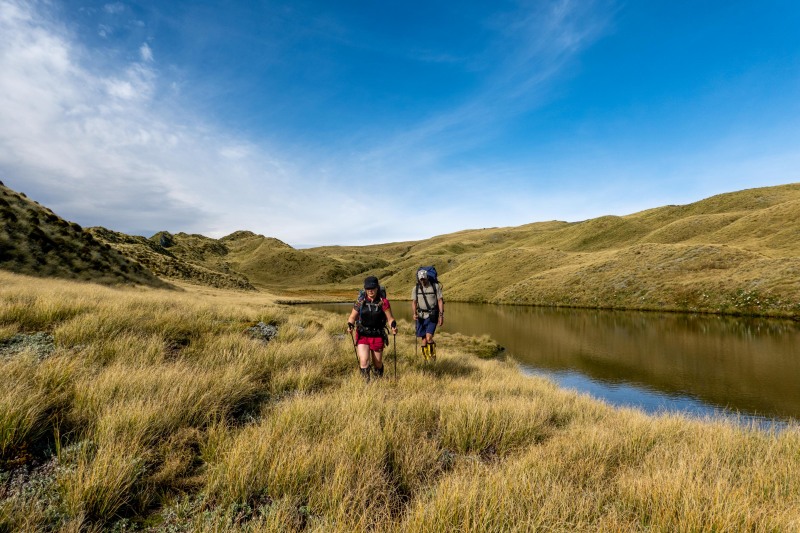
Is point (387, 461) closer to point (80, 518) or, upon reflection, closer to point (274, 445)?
point (274, 445)

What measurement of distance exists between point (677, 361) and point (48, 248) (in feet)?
130

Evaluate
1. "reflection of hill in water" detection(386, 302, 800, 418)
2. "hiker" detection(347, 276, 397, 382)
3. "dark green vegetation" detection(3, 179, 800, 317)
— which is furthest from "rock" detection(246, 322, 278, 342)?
"dark green vegetation" detection(3, 179, 800, 317)

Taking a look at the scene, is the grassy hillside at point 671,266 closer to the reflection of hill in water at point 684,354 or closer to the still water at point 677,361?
the reflection of hill in water at point 684,354

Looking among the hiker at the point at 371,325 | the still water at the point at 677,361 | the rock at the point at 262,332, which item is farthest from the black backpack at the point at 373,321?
the still water at the point at 677,361

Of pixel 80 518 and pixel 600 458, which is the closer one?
pixel 80 518

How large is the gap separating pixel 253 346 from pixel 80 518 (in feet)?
19.7

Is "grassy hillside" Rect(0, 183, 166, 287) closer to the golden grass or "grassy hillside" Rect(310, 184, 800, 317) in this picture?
the golden grass

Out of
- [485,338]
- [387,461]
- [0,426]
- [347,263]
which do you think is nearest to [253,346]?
[0,426]

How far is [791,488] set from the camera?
354 cm

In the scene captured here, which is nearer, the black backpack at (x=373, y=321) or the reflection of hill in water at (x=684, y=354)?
the black backpack at (x=373, y=321)

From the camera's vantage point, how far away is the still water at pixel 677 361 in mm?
12258

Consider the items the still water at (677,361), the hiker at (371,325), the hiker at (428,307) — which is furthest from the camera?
the still water at (677,361)

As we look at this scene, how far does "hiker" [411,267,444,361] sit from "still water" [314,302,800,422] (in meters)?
6.54

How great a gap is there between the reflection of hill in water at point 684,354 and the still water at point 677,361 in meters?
0.03
